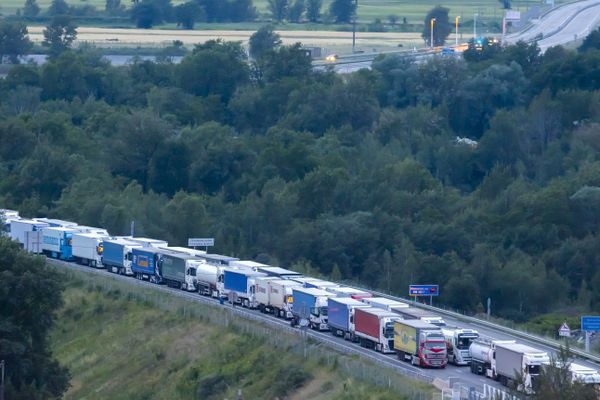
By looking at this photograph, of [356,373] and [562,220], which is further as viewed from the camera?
[562,220]

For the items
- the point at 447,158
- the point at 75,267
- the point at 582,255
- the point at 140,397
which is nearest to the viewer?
the point at 140,397

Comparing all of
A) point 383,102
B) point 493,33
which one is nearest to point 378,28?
point 493,33

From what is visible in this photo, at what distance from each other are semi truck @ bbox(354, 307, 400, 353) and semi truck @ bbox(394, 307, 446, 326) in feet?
2.27

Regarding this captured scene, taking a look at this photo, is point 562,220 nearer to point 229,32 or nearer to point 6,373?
point 6,373

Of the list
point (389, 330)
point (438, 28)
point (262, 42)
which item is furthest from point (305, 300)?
point (438, 28)

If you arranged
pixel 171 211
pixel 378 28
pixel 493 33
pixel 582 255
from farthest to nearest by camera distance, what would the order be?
pixel 378 28 < pixel 493 33 < pixel 171 211 < pixel 582 255

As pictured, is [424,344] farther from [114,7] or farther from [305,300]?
[114,7]

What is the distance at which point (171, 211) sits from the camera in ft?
276

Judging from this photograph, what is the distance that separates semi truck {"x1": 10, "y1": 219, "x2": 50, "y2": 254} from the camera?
7088cm

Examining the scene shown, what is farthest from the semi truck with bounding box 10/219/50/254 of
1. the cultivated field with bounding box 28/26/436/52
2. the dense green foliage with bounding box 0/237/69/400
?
the cultivated field with bounding box 28/26/436/52

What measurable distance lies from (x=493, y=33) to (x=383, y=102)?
161 feet

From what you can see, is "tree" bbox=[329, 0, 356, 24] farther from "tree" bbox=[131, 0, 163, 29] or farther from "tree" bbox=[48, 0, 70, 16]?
"tree" bbox=[48, 0, 70, 16]

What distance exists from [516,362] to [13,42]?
108651 millimetres

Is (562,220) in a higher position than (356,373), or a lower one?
lower
